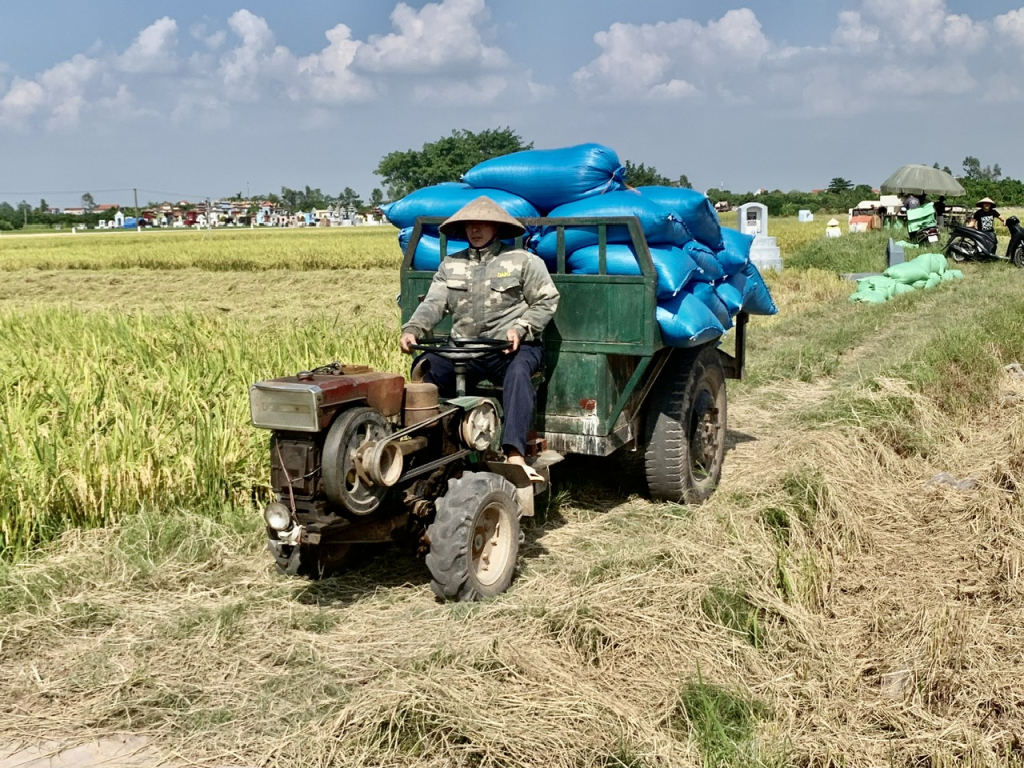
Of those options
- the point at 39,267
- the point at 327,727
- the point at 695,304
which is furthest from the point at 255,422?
the point at 39,267

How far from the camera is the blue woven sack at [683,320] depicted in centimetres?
515

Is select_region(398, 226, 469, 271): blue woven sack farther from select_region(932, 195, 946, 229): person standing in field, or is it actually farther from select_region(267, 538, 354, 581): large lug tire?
select_region(932, 195, 946, 229): person standing in field

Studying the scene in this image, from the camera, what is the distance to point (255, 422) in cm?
380

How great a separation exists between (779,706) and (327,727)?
4.72ft

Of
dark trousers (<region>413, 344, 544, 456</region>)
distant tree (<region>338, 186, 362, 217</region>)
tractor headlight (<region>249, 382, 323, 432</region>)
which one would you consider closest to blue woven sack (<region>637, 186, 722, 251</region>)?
dark trousers (<region>413, 344, 544, 456</region>)

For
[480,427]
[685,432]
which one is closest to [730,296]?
[685,432]

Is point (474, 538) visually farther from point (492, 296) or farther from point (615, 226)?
point (615, 226)

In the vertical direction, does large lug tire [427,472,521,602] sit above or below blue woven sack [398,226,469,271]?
below

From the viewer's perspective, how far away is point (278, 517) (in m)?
3.79

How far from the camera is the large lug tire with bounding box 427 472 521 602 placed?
402 cm

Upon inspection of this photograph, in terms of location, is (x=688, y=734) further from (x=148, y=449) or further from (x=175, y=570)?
(x=148, y=449)

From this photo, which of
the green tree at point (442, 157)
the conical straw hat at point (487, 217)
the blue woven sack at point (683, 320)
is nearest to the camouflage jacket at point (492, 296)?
the conical straw hat at point (487, 217)

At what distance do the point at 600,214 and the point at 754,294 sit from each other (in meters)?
1.97

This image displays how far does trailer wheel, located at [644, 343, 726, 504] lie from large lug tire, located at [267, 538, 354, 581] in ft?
6.09
